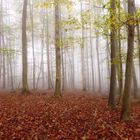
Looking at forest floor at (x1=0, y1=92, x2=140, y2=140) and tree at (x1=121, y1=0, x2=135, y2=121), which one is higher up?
tree at (x1=121, y1=0, x2=135, y2=121)

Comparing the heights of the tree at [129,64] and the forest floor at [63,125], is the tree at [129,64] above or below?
above

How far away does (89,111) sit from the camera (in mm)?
11328

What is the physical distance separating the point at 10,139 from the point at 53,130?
5.29ft

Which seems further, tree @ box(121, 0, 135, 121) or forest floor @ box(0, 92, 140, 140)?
tree @ box(121, 0, 135, 121)

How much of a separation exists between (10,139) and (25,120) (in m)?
2.16

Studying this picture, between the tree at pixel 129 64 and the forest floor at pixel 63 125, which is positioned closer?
the forest floor at pixel 63 125

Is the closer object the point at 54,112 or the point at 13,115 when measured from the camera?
the point at 13,115

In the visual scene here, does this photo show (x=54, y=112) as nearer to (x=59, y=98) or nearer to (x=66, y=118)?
(x=66, y=118)

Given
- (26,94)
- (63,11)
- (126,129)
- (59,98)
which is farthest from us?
(63,11)

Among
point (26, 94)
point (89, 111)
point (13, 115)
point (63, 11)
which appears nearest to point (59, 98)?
point (26, 94)

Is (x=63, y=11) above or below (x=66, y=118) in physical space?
above

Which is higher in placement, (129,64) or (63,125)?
(129,64)

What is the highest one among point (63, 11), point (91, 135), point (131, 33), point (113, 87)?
point (63, 11)

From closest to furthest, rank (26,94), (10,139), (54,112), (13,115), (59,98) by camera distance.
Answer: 1. (10,139)
2. (13,115)
3. (54,112)
4. (59,98)
5. (26,94)
